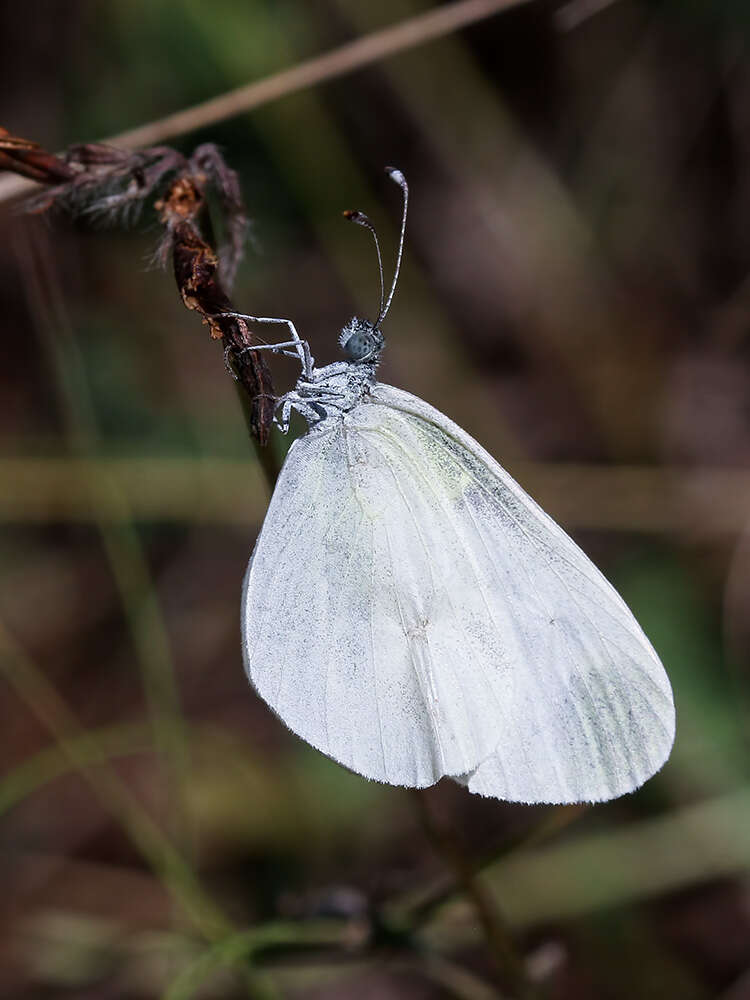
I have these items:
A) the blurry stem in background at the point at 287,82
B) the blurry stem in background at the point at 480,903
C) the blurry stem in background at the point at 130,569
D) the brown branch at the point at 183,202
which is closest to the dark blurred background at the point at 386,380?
the blurry stem in background at the point at 130,569

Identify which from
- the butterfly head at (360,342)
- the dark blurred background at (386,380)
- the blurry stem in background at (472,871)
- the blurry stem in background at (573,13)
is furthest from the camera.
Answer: the blurry stem in background at (573,13)

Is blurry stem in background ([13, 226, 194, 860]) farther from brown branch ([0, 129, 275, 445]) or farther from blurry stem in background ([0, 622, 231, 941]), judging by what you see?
brown branch ([0, 129, 275, 445])

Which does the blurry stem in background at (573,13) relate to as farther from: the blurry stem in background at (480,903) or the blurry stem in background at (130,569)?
the blurry stem in background at (480,903)

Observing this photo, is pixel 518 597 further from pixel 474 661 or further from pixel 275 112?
pixel 275 112

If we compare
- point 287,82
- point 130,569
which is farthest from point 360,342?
point 130,569

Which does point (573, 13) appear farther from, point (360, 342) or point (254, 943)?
point (254, 943)

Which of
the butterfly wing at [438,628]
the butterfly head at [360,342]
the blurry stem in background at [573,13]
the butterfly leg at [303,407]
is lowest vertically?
the butterfly wing at [438,628]

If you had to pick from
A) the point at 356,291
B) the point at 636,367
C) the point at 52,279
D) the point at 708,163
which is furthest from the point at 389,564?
the point at 708,163
